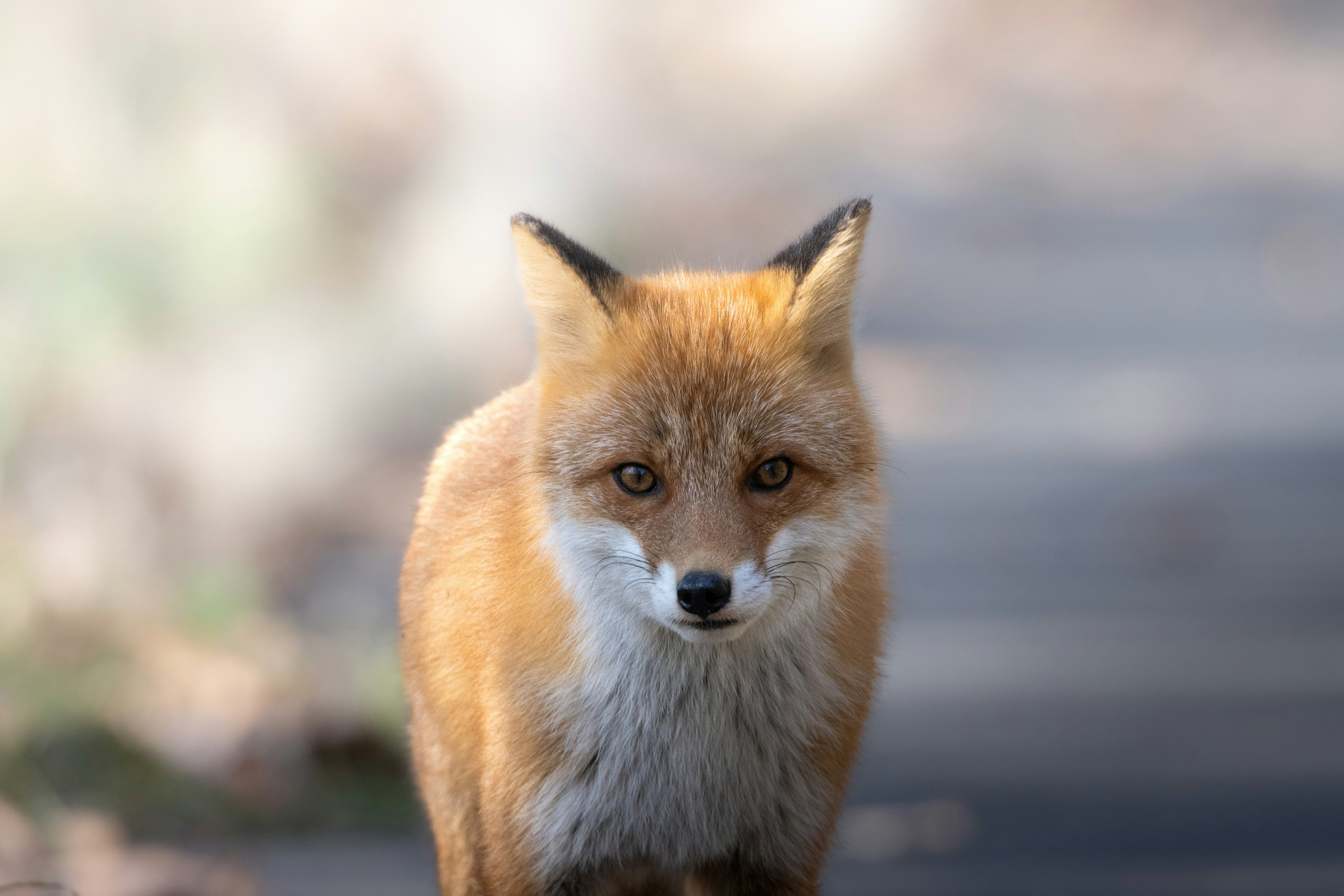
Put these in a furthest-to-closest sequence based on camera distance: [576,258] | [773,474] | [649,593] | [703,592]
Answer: [576,258], [773,474], [649,593], [703,592]

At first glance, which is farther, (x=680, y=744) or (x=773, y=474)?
(x=680, y=744)

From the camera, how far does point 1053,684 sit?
7.67 metres

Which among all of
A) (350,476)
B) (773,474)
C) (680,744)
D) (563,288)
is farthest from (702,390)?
(350,476)

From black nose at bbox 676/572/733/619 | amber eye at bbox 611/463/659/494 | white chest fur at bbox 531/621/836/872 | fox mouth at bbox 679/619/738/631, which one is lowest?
white chest fur at bbox 531/621/836/872

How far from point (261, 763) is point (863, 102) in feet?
57.9

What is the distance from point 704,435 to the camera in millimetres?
3215

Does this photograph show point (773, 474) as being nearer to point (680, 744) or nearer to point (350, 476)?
point (680, 744)

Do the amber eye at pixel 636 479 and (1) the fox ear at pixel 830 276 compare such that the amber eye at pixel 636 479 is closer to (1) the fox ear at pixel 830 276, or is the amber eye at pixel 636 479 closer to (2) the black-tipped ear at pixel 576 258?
(2) the black-tipped ear at pixel 576 258

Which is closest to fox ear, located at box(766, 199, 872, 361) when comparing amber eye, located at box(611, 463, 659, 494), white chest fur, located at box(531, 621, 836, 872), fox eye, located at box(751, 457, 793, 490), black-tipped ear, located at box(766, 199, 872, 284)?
black-tipped ear, located at box(766, 199, 872, 284)

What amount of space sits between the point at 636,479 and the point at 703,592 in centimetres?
40

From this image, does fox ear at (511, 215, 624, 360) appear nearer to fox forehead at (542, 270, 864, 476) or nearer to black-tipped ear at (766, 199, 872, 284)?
fox forehead at (542, 270, 864, 476)

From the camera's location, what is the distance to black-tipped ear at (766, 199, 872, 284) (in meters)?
3.38

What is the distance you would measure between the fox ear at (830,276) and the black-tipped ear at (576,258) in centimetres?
46

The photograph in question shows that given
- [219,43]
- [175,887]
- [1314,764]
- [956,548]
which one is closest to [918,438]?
[956,548]
